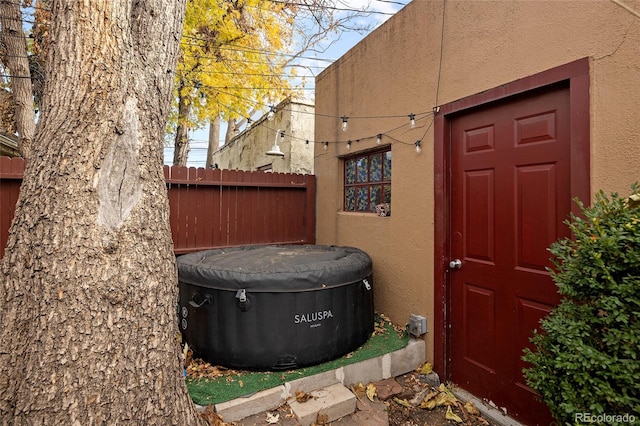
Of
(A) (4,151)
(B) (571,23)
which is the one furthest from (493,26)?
(A) (4,151)

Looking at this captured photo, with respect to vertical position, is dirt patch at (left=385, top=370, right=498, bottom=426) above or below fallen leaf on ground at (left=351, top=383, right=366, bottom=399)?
below

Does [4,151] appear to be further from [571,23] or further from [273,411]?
[571,23]

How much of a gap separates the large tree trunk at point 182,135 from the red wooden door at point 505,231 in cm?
692

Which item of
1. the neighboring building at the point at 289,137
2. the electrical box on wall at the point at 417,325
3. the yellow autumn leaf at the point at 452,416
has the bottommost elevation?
the yellow autumn leaf at the point at 452,416

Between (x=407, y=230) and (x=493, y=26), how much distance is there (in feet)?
5.81

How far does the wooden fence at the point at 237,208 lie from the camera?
4086 mm

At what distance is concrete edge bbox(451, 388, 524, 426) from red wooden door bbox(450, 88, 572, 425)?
5 centimetres

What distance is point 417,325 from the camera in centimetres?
293

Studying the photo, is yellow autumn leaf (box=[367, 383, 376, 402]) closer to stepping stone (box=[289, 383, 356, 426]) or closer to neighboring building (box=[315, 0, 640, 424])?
stepping stone (box=[289, 383, 356, 426])

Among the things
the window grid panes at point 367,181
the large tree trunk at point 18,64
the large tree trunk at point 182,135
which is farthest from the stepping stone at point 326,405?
the large tree trunk at point 182,135

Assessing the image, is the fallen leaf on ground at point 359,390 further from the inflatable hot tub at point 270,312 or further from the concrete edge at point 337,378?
the inflatable hot tub at point 270,312

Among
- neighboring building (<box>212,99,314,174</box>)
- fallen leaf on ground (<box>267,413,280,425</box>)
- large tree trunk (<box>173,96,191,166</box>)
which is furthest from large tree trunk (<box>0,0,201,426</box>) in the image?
large tree trunk (<box>173,96,191,166</box>)

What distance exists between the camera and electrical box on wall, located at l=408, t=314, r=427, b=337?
2916 mm

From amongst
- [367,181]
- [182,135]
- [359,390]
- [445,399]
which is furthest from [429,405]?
[182,135]
